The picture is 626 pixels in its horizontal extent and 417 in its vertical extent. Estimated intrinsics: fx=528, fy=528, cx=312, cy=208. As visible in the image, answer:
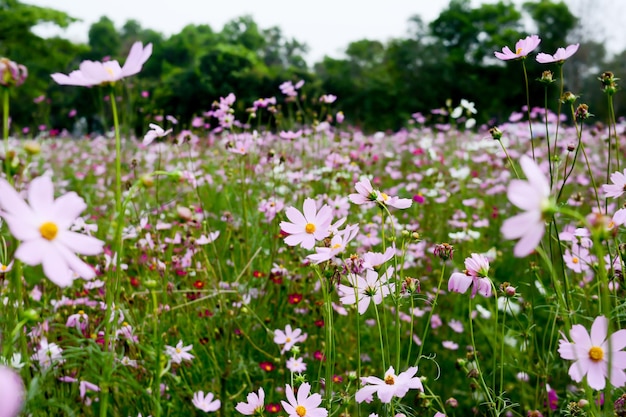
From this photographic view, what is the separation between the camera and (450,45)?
21562 millimetres

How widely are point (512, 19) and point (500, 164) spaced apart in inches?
816

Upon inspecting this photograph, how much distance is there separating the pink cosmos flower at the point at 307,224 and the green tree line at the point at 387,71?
10434 mm

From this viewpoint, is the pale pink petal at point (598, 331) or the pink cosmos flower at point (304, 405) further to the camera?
the pink cosmos flower at point (304, 405)

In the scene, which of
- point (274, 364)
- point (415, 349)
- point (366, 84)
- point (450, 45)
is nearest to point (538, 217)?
point (274, 364)

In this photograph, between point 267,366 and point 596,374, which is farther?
point 267,366

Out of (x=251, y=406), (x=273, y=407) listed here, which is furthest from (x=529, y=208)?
(x=273, y=407)

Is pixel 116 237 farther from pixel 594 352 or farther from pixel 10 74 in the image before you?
A: pixel 594 352

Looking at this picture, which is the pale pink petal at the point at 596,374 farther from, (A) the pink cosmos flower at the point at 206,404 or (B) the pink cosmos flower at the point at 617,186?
(A) the pink cosmos flower at the point at 206,404

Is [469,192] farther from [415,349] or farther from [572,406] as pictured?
[572,406]

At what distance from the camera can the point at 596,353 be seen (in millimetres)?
648

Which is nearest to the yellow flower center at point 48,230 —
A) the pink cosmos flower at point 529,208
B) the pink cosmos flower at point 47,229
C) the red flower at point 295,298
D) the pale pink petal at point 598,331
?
the pink cosmos flower at point 47,229

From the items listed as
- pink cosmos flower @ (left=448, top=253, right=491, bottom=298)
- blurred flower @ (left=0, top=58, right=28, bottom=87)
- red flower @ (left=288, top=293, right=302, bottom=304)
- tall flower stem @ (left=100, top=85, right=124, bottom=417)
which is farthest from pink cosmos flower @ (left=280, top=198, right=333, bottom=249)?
red flower @ (left=288, top=293, right=302, bottom=304)

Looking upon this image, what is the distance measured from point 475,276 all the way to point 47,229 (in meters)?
0.62

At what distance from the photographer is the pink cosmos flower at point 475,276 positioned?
823 millimetres
